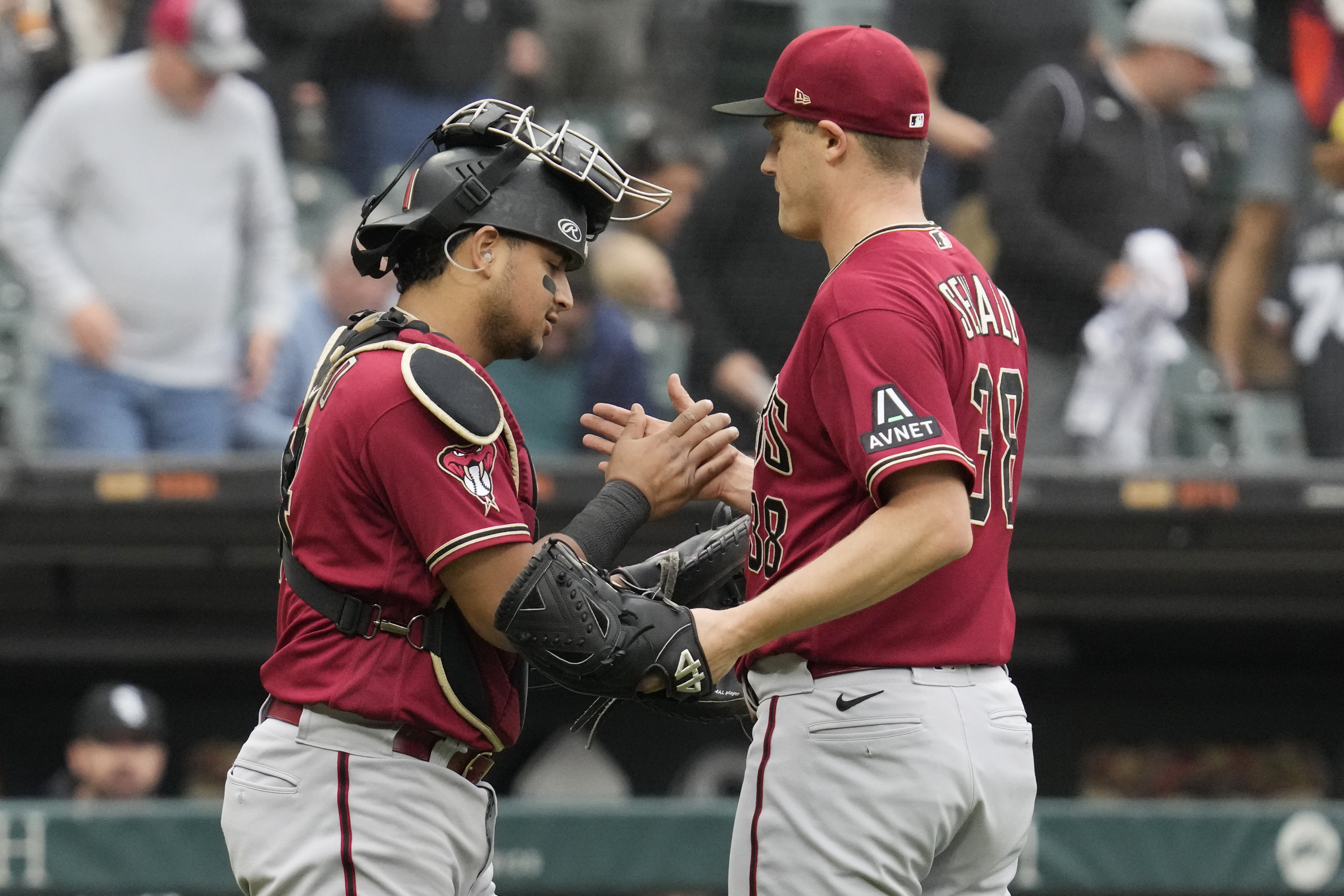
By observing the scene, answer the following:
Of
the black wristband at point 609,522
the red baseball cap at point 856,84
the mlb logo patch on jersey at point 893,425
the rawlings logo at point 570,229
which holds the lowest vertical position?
the black wristband at point 609,522

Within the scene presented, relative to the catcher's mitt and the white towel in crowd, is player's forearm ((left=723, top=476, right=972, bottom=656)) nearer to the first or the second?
the catcher's mitt

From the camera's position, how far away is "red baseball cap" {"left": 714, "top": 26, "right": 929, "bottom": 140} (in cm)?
262

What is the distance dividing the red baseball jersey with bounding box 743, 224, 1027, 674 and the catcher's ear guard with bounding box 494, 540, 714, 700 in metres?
0.15

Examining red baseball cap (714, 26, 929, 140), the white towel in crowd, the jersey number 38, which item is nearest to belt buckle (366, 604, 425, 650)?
the jersey number 38

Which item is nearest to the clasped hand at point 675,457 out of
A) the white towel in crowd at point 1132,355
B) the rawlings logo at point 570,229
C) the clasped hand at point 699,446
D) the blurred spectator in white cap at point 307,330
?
the clasped hand at point 699,446

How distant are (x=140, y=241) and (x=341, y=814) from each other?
10.8 feet

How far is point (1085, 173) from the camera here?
5680 millimetres

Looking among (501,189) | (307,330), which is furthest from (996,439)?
(307,330)

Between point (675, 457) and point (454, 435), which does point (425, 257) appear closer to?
point (454, 435)

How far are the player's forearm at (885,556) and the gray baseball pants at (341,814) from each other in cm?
62

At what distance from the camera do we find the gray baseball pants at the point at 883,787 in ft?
8.25

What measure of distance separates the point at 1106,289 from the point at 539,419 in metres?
1.86

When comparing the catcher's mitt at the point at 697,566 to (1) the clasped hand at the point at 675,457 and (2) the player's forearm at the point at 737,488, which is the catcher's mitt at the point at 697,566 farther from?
(1) the clasped hand at the point at 675,457

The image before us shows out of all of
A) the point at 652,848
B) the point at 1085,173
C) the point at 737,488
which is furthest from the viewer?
the point at 1085,173
